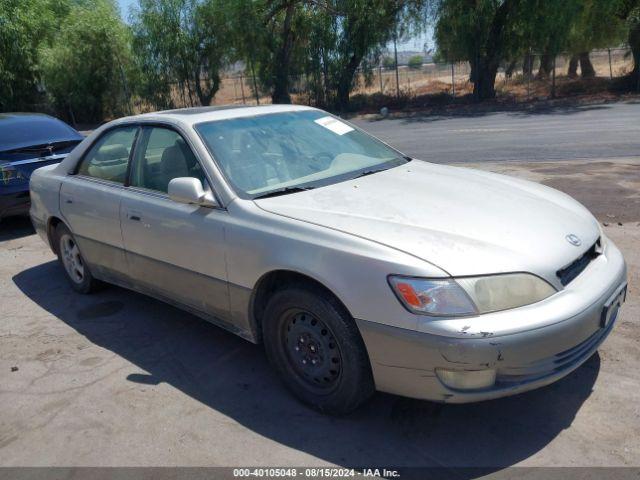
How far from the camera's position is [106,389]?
387cm

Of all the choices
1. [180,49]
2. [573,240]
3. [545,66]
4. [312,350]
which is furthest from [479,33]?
[312,350]

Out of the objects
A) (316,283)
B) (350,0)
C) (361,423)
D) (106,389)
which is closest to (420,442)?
(361,423)

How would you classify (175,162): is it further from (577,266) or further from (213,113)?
(577,266)

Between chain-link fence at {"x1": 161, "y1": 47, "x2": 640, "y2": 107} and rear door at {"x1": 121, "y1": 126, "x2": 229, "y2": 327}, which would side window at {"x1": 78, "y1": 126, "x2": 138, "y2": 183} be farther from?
chain-link fence at {"x1": 161, "y1": 47, "x2": 640, "y2": 107}

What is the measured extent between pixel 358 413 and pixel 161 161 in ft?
7.53

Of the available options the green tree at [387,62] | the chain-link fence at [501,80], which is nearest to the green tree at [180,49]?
the chain-link fence at [501,80]

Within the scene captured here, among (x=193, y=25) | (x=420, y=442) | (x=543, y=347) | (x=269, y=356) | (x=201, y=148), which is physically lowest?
(x=420, y=442)

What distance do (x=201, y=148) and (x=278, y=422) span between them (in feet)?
5.92

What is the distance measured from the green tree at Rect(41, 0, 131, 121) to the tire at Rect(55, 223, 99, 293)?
85.3 ft

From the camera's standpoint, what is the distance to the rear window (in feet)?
26.3

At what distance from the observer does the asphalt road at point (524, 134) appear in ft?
37.6

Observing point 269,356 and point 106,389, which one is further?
point 106,389

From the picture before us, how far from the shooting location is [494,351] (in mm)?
2764

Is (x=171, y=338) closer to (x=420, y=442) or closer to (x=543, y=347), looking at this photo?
(x=420, y=442)
